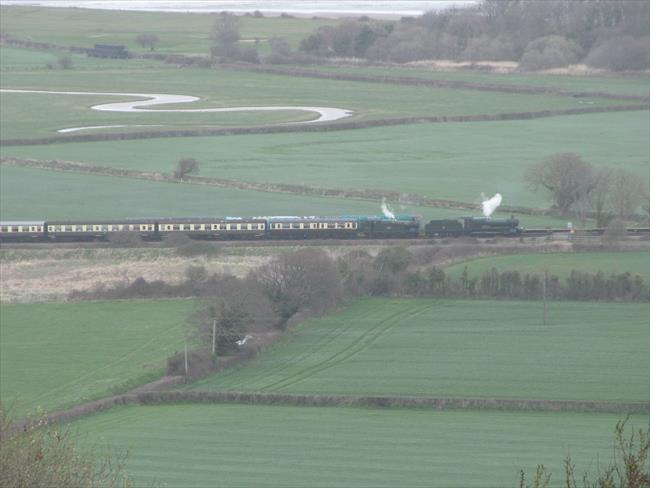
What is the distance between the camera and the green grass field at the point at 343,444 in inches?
935

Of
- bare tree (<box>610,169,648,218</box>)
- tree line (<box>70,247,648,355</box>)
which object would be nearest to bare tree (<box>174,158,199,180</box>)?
bare tree (<box>610,169,648,218</box>)

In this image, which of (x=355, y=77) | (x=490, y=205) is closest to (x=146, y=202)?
(x=490, y=205)

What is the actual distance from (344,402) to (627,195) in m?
24.9

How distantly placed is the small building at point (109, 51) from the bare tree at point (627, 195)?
70613 mm

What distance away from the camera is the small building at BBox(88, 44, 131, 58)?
375 feet

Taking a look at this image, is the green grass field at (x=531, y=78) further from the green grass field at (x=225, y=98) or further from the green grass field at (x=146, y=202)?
the green grass field at (x=146, y=202)

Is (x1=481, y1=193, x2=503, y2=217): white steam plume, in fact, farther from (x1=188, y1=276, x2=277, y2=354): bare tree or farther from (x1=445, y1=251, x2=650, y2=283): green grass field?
(x1=188, y1=276, x2=277, y2=354): bare tree

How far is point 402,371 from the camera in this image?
102 feet

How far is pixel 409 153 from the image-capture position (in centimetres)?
6844

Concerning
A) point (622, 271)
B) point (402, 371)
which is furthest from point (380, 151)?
point (402, 371)

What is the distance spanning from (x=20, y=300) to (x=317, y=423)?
14.8m

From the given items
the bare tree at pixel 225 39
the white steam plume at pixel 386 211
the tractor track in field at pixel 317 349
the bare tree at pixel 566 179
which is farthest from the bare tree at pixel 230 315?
the bare tree at pixel 225 39

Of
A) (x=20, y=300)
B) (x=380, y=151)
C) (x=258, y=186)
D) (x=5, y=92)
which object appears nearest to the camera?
(x=20, y=300)

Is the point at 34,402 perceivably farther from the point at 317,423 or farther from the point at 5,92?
the point at 5,92
